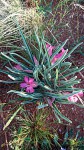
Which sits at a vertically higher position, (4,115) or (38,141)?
(4,115)

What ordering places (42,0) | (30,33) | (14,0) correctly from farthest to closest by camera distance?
(42,0), (14,0), (30,33)

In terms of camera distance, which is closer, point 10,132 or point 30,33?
point 10,132

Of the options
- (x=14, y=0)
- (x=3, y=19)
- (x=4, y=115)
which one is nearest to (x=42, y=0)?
(x=14, y=0)

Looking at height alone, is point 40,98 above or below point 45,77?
below

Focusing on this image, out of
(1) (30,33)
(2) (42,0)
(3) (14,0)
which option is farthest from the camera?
(2) (42,0)

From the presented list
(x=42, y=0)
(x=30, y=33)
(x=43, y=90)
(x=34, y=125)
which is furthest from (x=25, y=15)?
(x=34, y=125)

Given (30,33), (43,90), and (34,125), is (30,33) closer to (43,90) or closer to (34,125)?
(43,90)

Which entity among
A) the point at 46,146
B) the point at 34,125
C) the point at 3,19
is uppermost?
the point at 3,19
